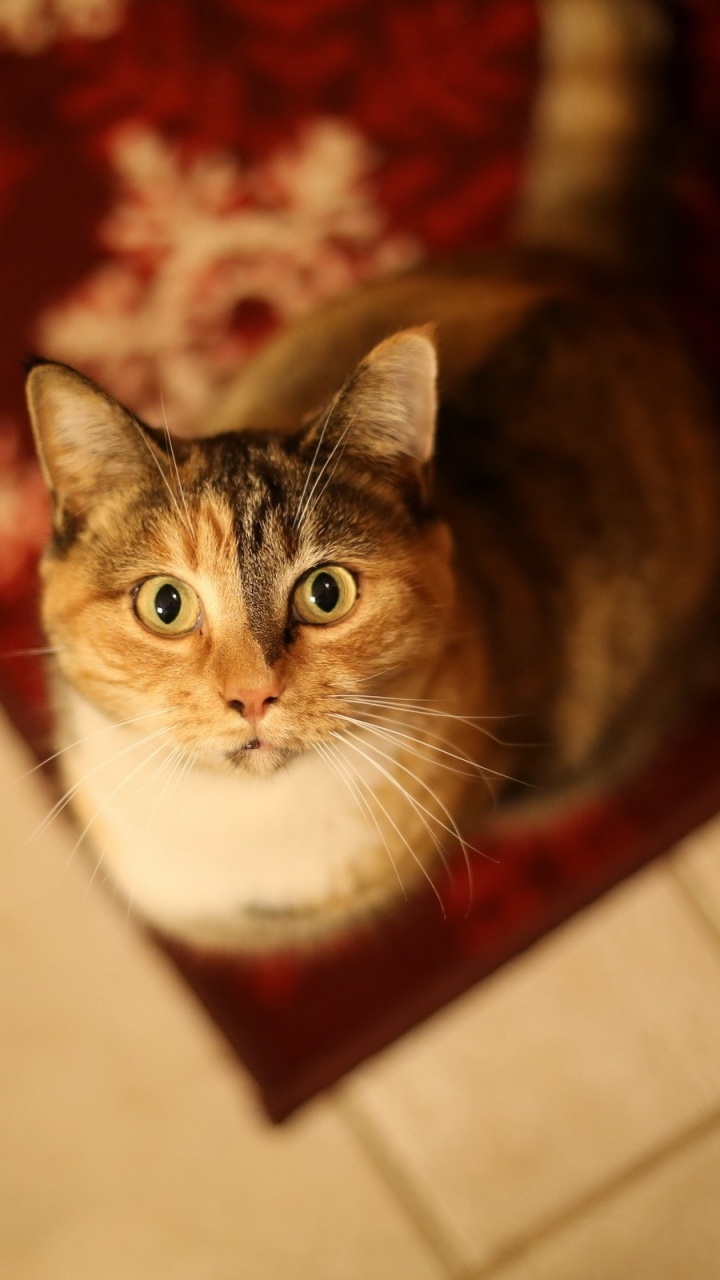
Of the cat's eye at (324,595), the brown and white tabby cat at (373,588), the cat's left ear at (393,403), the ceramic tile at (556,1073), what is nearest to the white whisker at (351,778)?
the brown and white tabby cat at (373,588)

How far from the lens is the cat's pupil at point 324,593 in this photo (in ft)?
3.14

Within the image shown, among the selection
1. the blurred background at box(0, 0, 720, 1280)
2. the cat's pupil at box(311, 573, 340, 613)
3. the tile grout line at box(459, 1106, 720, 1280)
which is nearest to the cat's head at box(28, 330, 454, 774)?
the cat's pupil at box(311, 573, 340, 613)

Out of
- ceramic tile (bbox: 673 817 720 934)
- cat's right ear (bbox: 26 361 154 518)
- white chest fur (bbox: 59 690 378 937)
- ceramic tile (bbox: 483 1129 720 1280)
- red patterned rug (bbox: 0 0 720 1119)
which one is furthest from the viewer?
red patterned rug (bbox: 0 0 720 1119)

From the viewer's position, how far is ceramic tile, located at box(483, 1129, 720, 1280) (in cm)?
141

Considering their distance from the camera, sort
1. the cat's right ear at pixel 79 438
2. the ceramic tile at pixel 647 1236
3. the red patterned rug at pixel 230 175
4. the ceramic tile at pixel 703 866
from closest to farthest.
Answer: the cat's right ear at pixel 79 438, the ceramic tile at pixel 647 1236, the ceramic tile at pixel 703 866, the red patterned rug at pixel 230 175

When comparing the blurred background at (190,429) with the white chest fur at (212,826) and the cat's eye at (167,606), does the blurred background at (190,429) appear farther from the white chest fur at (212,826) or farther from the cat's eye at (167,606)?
the cat's eye at (167,606)

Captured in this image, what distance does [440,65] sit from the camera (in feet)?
6.03

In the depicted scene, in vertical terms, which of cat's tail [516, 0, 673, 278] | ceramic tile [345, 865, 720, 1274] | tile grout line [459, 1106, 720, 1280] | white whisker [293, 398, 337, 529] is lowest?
tile grout line [459, 1106, 720, 1280]

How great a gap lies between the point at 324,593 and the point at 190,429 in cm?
82

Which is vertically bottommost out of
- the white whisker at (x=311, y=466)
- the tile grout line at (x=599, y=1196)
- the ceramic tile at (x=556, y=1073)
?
the tile grout line at (x=599, y=1196)

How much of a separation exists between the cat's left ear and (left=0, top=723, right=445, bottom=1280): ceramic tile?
88 centimetres

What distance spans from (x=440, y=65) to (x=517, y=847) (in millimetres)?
1349

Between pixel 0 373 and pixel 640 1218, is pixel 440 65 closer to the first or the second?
pixel 0 373

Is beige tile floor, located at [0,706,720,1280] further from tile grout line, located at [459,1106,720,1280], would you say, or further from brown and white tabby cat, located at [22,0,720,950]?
brown and white tabby cat, located at [22,0,720,950]
